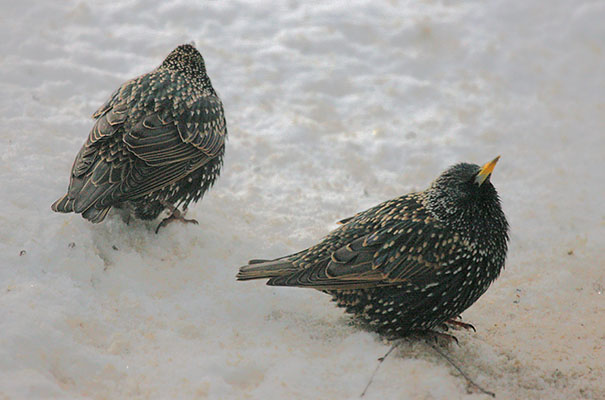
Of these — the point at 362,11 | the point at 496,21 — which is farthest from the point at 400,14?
the point at 496,21

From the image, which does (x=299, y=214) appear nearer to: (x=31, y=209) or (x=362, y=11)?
(x=31, y=209)

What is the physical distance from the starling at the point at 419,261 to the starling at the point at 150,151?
0.91 m

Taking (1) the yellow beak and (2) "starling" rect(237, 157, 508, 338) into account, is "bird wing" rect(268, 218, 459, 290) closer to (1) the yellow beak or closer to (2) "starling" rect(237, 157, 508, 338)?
(2) "starling" rect(237, 157, 508, 338)

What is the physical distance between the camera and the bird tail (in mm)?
3755

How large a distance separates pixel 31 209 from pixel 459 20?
515 centimetres

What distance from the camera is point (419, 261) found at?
11.5 ft

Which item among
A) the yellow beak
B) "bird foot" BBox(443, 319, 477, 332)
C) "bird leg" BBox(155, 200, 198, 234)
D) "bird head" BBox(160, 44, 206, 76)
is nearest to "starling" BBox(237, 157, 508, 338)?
the yellow beak

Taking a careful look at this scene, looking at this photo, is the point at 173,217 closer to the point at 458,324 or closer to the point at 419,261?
the point at 419,261

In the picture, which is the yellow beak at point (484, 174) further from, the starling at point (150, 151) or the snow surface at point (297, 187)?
the starling at point (150, 151)

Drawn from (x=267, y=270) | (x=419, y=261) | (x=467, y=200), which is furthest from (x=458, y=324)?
(x=267, y=270)

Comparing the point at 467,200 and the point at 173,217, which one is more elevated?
the point at 467,200

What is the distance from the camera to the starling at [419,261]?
11.5ft

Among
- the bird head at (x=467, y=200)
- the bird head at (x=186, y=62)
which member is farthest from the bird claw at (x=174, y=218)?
the bird head at (x=467, y=200)

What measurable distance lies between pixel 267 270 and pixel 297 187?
5.64 feet
